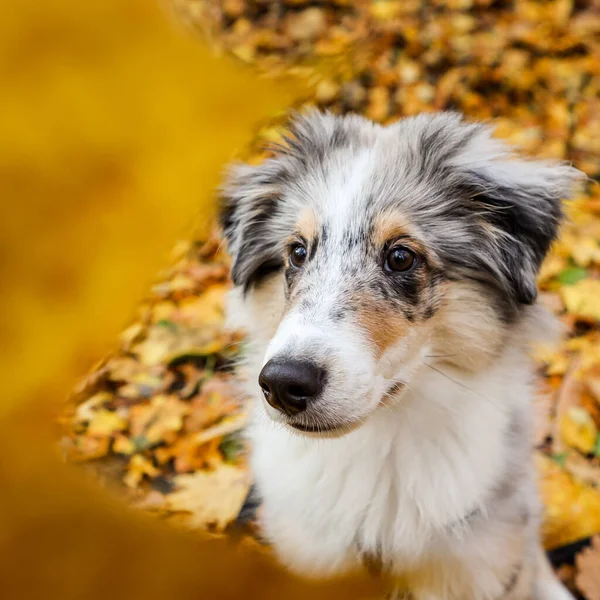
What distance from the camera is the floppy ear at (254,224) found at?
2379 millimetres

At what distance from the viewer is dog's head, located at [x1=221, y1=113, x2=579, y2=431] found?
174cm

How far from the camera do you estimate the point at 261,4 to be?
5949 mm

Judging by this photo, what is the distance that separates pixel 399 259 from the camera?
202 cm

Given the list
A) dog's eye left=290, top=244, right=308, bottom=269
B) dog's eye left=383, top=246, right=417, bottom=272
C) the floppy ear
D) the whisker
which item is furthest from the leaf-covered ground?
dog's eye left=383, top=246, right=417, bottom=272

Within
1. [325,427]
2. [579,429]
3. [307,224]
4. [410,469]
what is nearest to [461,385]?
[410,469]

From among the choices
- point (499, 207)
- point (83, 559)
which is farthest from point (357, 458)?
point (83, 559)

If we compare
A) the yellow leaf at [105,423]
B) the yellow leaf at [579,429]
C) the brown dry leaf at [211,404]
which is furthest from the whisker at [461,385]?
the yellow leaf at [105,423]

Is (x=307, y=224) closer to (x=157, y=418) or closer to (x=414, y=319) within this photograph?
(x=414, y=319)

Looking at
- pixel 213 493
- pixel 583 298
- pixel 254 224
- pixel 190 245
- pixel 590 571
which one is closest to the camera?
pixel 190 245

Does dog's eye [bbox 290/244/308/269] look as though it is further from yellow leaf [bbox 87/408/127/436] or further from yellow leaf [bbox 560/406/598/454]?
yellow leaf [bbox 560/406/598/454]

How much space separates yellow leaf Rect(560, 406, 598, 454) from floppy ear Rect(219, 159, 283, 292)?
1817mm

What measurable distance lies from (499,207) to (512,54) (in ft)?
13.8

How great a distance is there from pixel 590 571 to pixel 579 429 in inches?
28.8

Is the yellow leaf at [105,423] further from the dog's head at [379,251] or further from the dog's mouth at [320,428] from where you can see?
the dog's mouth at [320,428]
